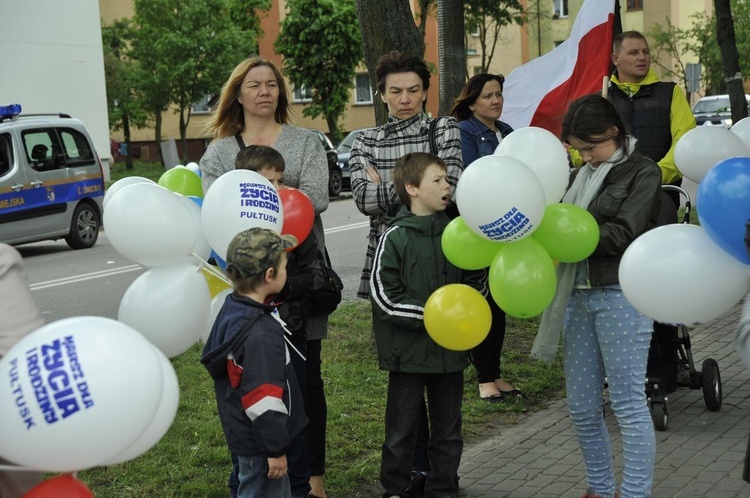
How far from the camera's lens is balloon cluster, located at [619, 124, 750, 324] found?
123 inches

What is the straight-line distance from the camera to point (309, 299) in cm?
462

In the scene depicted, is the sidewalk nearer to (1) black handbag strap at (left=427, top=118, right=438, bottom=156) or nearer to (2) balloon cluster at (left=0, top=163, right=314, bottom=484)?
(1) black handbag strap at (left=427, top=118, right=438, bottom=156)

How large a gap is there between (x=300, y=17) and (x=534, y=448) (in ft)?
98.2

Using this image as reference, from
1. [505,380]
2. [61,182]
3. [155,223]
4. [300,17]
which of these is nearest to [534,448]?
[505,380]

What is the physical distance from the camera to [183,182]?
202 inches

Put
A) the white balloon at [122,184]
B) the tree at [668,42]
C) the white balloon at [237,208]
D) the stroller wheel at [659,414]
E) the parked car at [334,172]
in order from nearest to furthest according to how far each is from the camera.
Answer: the white balloon at [237,208]
the white balloon at [122,184]
the stroller wheel at [659,414]
the parked car at [334,172]
the tree at [668,42]

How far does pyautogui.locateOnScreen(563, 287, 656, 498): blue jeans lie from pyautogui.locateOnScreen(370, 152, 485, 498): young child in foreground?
511 mm

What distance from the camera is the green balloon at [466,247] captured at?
424cm

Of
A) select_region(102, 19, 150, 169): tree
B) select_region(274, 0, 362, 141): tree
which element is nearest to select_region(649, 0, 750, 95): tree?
select_region(274, 0, 362, 141): tree

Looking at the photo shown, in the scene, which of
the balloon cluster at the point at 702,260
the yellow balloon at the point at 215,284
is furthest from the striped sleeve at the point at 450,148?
the balloon cluster at the point at 702,260

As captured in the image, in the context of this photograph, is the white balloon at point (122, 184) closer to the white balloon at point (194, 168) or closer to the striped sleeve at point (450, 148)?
the white balloon at point (194, 168)

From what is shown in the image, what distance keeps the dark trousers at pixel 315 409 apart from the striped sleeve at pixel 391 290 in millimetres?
507

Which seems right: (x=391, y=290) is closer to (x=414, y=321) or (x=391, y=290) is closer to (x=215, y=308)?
(x=414, y=321)

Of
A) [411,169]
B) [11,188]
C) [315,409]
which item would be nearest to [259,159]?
[411,169]
